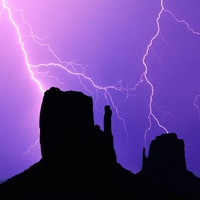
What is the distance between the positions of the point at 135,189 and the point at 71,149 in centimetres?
586

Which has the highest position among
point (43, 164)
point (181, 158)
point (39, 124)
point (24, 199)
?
point (181, 158)

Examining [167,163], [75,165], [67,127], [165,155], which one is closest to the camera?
[75,165]

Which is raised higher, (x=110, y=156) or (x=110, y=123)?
(x=110, y=123)

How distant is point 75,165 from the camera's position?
28.5 metres

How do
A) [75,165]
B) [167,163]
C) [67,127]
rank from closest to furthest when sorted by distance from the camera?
[75,165], [67,127], [167,163]

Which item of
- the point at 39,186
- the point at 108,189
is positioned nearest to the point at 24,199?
the point at 39,186

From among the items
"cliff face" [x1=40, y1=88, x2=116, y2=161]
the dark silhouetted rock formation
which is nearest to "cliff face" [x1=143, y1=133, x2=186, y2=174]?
the dark silhouetted rock formation

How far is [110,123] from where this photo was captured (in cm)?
3762

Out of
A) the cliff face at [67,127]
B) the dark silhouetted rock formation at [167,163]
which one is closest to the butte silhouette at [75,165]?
the cliff face at [67,127]

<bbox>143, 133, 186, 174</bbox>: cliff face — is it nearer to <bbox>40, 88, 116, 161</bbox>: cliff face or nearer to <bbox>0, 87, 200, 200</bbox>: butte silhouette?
<bbox>0, 87, 200, 200</bbox>: butte silhouette

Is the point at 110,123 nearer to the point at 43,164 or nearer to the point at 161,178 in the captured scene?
the point at 43,164

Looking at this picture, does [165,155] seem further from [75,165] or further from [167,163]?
[75,165]

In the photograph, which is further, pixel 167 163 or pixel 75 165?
pixel 167 163

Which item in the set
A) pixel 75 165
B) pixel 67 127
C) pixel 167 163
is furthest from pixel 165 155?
pixel 75 165
